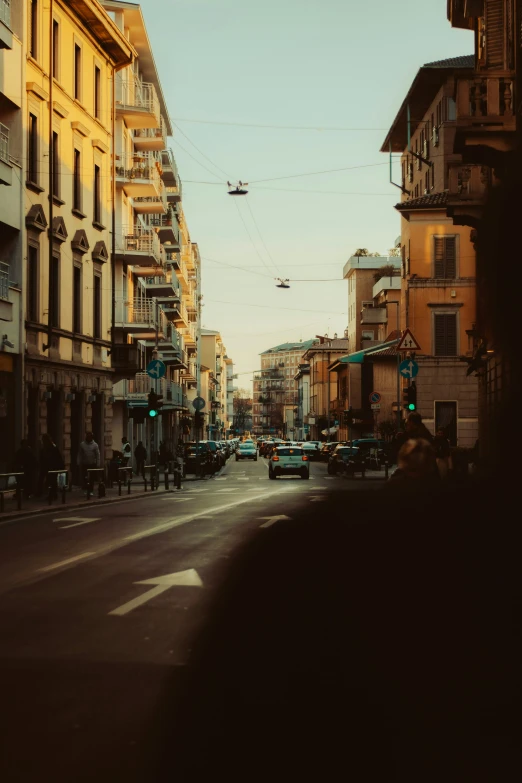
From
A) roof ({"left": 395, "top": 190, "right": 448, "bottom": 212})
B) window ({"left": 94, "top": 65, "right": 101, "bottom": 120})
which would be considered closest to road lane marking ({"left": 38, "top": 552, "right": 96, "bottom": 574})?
window ({"left": 94, "top": 65, "right": 101, "bottom": 120})

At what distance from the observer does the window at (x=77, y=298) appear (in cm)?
3816

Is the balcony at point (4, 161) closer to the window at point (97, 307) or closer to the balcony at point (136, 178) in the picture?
the window at point (97, 307)

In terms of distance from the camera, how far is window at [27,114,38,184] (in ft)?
108

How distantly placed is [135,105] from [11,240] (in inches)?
804

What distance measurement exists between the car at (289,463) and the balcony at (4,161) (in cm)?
2275

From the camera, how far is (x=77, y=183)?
3841cm

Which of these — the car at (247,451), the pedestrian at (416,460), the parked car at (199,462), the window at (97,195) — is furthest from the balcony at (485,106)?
the car at (247,451)

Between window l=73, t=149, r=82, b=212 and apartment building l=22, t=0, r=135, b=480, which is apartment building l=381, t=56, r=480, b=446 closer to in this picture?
apartment building l=22, t=0, r=135, b=480

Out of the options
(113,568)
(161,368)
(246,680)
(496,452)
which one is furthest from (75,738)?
(161,368)

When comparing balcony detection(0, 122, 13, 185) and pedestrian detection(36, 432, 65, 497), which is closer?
balcony detection(0, 122, 13, 185)

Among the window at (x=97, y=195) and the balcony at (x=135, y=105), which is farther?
the balcony at (x=135, y=105)

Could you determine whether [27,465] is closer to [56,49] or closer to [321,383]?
[56,49]

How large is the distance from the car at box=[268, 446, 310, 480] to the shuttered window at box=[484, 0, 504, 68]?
89.6 feet

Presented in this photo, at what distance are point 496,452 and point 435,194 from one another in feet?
179
